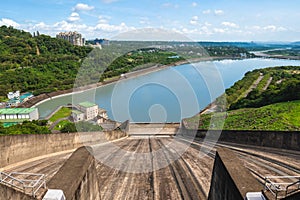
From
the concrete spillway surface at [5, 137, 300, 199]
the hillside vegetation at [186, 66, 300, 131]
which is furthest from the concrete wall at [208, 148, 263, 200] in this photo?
the hillside vegetation at [186, 66, 300, 131]

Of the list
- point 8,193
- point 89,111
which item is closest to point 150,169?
point 8,193

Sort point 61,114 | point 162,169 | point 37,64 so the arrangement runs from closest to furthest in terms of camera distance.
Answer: point 162,169
point 61,114
point 37,64

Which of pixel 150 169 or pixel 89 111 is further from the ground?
pixel 150 169

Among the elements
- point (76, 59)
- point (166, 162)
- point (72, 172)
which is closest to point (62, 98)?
point (76, 59)

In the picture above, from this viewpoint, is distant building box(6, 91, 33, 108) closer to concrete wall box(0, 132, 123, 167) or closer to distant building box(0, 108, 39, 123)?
distant building box(0, 108, 39, 123)

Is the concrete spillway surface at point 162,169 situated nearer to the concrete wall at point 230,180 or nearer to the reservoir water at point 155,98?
the concrete wall at point 230,180

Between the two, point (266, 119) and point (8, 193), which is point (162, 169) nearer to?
point (8, 193)
